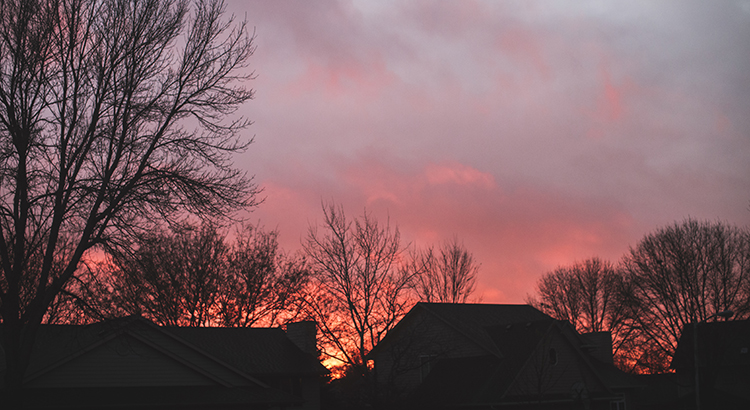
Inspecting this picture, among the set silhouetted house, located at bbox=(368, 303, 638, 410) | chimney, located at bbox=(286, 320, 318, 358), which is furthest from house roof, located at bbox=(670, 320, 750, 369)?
chimney, located at bbox=(286, 320, 318, 358)

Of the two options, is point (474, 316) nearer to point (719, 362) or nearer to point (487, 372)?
point (487, 372)

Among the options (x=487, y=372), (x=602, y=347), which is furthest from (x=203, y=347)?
(x=602, y=347)

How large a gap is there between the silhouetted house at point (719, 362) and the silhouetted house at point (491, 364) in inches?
320

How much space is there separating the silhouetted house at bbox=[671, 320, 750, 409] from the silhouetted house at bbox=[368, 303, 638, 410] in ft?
26.7

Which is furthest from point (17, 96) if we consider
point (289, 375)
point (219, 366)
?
point (289, 375)

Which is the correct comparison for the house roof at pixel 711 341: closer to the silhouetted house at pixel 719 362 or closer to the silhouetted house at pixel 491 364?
the silhouetted house at pixel 719 362

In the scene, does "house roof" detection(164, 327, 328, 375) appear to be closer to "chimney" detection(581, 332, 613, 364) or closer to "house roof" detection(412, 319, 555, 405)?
"house roof" detection(412, 319, 555, 405)

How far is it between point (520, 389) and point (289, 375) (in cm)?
1175

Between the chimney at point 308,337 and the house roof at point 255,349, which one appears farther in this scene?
the chimney at point 308,337

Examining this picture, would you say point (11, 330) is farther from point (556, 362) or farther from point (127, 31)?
point (556, 362)

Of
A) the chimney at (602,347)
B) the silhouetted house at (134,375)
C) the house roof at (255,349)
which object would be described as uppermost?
the chimney at (602,347)

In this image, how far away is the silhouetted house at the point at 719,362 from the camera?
4456 cm

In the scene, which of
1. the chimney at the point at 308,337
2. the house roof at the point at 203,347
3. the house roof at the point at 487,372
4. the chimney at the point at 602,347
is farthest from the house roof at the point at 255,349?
the chimney at the point at 602,347

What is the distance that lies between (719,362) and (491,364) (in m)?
19.3
